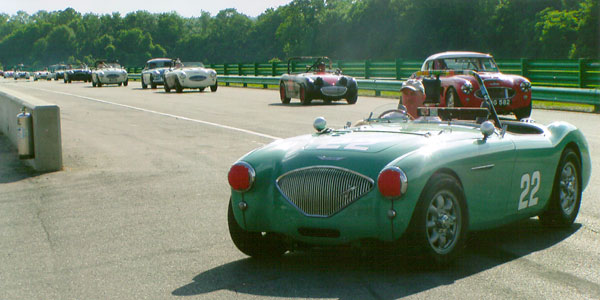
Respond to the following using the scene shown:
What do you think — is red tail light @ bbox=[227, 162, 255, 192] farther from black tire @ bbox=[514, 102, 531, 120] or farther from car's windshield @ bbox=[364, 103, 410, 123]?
black tire @ bbox=[514, 102, 531, 120]

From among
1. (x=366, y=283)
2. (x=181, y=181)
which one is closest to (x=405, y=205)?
(x=366, y=283)

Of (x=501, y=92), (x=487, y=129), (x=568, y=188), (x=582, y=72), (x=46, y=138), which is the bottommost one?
(x=46, y=138)

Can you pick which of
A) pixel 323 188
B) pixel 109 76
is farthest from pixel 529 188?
pixel 109 76

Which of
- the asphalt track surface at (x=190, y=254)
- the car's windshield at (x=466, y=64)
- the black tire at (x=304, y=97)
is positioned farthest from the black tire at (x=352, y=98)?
the asphalt track surface at (x=190, y=254)

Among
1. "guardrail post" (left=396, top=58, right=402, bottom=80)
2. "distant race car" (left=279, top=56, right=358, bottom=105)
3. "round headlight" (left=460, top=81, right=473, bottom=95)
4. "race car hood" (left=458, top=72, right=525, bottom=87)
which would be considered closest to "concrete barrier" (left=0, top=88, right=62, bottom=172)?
"round headlight" (left=460, top=81, right=473, bottom=95)

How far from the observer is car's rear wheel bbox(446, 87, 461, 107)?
52.5ft

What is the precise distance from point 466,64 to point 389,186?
13.2 m

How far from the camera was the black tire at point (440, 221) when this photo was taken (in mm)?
4719

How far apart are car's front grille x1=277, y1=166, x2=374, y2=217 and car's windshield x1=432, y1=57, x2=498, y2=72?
12.6 metres

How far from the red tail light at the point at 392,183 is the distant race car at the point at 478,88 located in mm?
11525

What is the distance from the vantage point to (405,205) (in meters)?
4.66

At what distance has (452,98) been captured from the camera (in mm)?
16109

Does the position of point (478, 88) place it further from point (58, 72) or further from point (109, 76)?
point (58, 72)

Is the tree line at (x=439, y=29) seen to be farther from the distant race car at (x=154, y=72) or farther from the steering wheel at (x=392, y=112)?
the steering wheel at (x=392, y=112)
